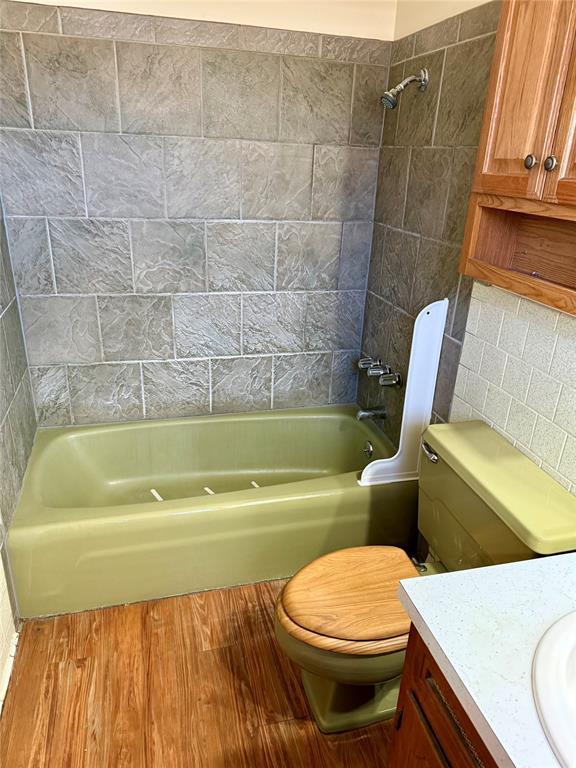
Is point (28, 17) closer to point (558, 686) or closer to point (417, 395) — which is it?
point (417, 395)

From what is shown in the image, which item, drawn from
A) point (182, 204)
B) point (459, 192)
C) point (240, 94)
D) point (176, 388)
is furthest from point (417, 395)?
point (240, 94)

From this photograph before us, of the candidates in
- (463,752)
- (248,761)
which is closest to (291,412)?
(248,761)

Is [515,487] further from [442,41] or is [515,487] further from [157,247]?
[157,247]

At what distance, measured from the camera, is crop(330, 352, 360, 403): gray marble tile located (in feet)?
9.06

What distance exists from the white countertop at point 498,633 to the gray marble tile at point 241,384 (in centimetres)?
172

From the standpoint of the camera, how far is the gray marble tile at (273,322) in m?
2.54

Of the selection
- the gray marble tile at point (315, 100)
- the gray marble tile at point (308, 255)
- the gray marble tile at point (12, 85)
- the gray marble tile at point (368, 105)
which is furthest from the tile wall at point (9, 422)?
the gray marble tile at point (368, 105)

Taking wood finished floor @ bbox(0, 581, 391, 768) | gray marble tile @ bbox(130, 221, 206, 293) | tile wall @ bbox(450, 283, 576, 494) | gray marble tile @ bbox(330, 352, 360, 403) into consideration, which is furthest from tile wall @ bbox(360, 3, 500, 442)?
wood finished floor @ bbox(0, 581, 391, 768)

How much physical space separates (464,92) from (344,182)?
735 mm

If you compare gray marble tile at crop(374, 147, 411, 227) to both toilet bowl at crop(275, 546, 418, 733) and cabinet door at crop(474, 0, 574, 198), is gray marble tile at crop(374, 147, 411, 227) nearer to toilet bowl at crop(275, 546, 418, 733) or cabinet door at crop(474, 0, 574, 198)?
cabinet door at crop(474, 0, 574, 198)

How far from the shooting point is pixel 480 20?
5.52ft

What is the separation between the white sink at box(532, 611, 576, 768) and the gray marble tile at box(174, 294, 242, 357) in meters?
1.89

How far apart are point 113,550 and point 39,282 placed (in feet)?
3.81

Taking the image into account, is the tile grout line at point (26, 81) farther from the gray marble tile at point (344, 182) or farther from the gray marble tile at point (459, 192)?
the gray marble tile at point (459, 192)
